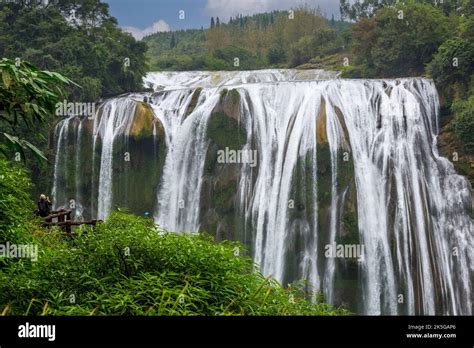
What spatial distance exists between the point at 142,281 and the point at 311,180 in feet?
47.2

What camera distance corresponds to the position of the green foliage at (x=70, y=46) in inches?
973

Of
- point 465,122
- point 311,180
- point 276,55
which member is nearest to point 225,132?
point 311,180

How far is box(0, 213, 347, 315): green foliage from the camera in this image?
5.23 metres

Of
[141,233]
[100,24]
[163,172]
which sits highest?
[100,24]

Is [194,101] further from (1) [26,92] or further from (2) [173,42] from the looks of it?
(1) [26,92]

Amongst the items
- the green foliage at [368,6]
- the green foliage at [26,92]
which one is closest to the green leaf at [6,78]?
the green foliage at [26,92]

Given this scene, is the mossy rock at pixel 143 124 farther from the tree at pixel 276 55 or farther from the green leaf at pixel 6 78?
the green leaf at pixel 6 78

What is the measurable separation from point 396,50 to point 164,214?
36.6ft

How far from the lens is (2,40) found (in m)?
25.2

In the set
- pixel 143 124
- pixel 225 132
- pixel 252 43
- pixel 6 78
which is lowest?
pixel 6 78

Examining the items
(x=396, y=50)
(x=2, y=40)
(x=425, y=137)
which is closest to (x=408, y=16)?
(x=396, y=50)

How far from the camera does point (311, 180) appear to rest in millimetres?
19484

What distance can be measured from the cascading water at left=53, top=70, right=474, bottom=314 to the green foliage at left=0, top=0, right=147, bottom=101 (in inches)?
134
